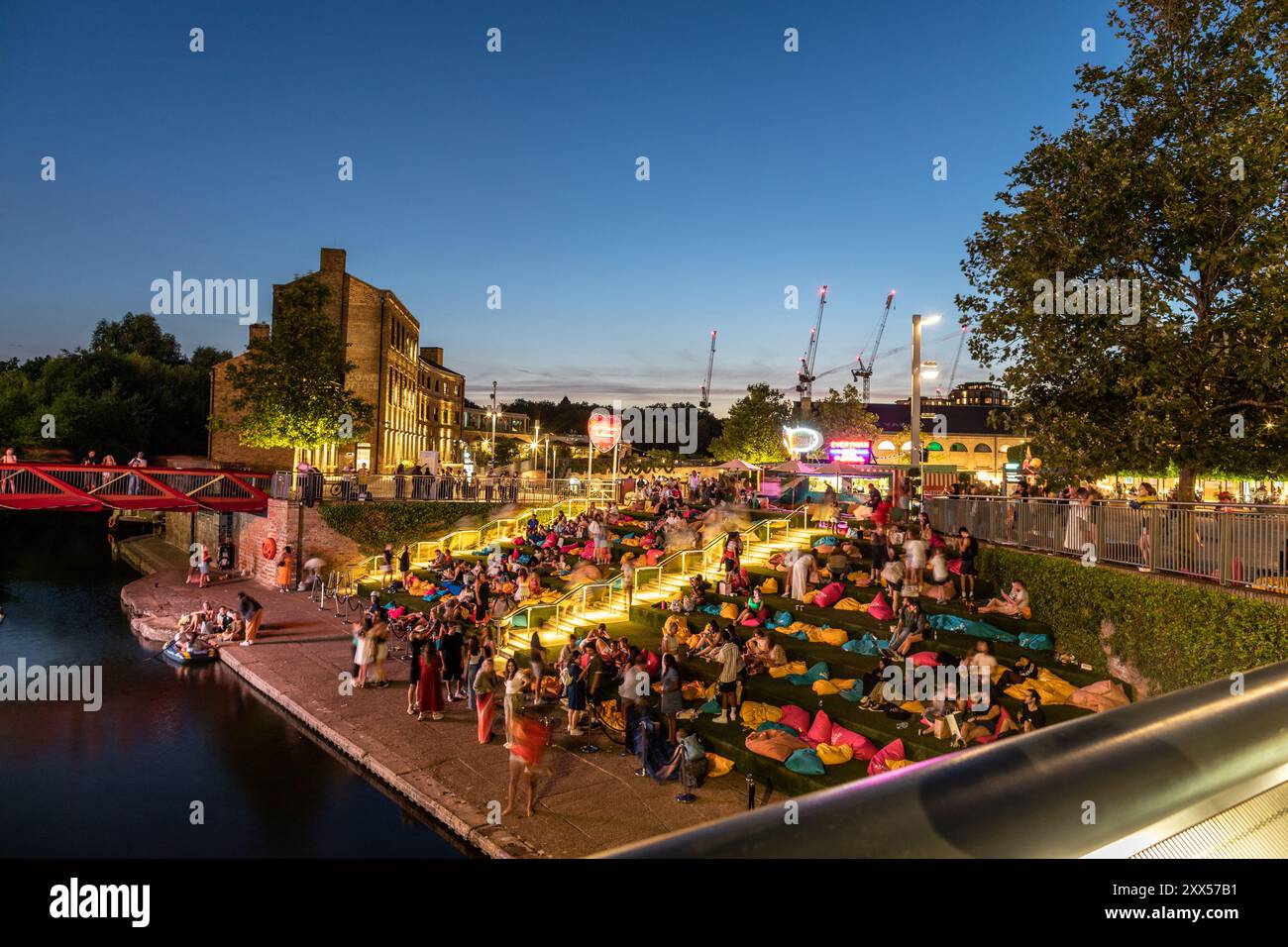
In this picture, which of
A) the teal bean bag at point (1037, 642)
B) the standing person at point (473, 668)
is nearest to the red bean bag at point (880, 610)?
the teal bean bag at point (1037, 642)

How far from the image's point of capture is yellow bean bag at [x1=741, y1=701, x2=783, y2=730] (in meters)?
12.9

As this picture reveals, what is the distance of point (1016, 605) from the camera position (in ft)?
51.8

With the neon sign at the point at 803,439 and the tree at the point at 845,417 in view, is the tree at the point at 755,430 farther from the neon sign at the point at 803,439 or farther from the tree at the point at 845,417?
the neon sign at the point at 803,439

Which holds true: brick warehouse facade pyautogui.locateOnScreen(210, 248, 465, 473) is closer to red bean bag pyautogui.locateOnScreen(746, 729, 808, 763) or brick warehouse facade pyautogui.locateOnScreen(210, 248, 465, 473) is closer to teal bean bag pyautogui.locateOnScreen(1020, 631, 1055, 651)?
red bean bag pyautogui.locateOnScreen(746, 729, 808, 763)

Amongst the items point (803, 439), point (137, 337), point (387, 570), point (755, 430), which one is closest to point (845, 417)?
point (755, 430)

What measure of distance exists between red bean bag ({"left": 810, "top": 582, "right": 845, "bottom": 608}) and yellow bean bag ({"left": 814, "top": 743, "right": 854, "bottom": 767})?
19.0 feet

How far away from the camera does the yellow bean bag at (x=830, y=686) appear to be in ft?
44.4

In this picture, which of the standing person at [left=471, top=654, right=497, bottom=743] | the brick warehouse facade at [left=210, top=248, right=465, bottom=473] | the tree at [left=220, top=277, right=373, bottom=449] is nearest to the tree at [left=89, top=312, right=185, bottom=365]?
the brick warehouse facade at [left=210, top=248, right=465, bottom=473]

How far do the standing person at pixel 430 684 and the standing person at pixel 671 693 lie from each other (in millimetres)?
4802

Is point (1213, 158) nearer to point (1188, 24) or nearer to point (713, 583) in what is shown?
point (1188, 24)

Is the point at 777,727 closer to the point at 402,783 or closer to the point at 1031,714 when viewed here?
the point at 1031,714

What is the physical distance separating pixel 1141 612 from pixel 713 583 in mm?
9761

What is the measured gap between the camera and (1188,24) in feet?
45.6

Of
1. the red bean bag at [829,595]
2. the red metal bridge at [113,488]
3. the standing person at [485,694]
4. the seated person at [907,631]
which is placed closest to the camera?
the standing person at [485,694]
